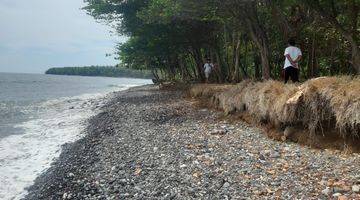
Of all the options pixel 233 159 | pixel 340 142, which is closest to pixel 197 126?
pixel 233 159

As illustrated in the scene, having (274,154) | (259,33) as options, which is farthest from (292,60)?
(274,154)

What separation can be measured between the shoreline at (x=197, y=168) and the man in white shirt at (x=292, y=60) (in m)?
3.19

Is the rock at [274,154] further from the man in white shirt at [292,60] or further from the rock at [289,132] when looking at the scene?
the man in white shirt at [292,60]

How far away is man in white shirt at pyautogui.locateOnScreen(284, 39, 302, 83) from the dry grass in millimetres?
2191

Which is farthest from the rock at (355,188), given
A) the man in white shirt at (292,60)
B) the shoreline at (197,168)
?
the man in white shirt at (292,60)

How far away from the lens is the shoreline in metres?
7.82

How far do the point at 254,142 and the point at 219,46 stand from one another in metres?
22.3

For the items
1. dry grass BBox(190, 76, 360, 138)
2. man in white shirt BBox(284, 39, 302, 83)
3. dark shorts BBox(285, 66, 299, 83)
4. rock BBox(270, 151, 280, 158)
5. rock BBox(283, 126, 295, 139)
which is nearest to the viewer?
dry grass BBox(190, 76, 360, 138)

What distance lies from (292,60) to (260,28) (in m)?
4.94

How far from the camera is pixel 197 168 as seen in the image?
9.38m

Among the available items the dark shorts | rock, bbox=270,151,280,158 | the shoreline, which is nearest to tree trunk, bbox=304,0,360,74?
the dark shorts

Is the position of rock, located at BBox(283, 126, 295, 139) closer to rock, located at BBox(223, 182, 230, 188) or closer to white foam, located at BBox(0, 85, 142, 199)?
rock, located at BBox(223, 182, 230, 188)

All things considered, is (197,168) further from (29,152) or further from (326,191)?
(29,152)

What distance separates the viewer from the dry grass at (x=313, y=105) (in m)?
9.42
